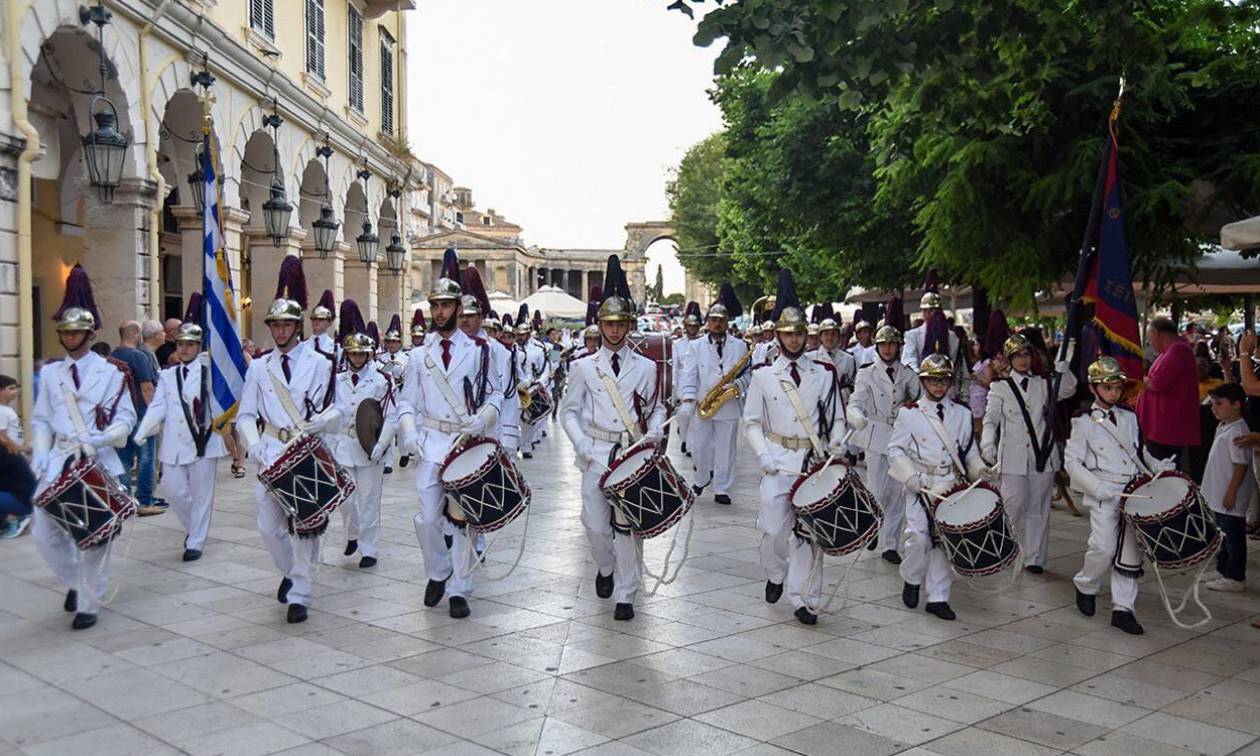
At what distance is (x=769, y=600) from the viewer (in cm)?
856

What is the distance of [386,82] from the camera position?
30359 mm

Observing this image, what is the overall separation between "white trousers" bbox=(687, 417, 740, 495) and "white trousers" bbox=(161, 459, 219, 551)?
592 centimetres

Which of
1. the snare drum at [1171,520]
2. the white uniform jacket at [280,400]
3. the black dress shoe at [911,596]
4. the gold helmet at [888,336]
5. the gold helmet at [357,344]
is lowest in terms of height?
the black dress shoe at [911,596]

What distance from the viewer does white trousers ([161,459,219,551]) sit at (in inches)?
410

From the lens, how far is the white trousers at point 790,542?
26.8 feet

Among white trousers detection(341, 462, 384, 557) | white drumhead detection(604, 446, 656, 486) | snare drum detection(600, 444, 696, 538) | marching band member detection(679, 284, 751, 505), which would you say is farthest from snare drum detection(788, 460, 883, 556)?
marching band member detection(679, 284, 751, 505)

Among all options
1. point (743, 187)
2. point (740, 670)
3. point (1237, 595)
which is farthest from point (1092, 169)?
point (743, 187)

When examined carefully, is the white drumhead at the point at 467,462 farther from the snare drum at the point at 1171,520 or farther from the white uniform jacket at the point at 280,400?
the snare drum at the point at 1171,520

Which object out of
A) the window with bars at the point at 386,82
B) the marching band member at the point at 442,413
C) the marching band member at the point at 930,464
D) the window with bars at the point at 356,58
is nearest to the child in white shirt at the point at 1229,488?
the marching band member at the point at 930,464

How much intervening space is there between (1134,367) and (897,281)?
11.8 metres

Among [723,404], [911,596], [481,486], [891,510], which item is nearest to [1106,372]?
[911,596]

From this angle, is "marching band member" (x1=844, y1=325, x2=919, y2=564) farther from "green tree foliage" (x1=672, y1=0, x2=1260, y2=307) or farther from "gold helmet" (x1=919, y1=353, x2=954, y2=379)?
"green tree foliage" (x1=672, y1=0, x2=1260, y2=307)

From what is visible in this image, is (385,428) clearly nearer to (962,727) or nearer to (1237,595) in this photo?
(962,727)

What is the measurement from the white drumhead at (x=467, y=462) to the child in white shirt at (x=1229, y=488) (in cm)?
571
